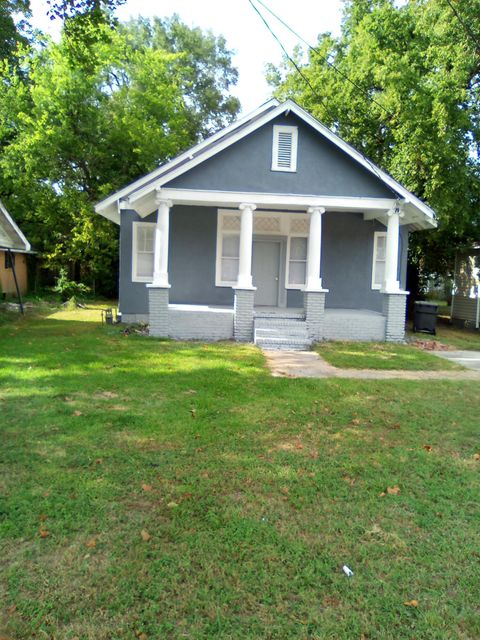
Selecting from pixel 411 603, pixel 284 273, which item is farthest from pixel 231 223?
pixel 411 603

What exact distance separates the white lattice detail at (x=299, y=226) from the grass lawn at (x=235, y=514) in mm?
8460

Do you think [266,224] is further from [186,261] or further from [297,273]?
[186,261]

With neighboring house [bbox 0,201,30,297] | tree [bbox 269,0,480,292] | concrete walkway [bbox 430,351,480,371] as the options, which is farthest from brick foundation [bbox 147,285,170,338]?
tree [bbox 269,0,480,292]

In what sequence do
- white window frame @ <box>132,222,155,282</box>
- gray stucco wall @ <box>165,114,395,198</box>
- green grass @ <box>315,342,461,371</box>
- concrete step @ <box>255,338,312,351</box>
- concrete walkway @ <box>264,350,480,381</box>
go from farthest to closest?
white window frame @ <box>132,222,155,282</box>, gray stucco wall @ <box>165,114,395,198</box>, concrete step @ <box>255,338,312,351</box>, green grass @ <box>315,342,461,371</box>, concrete walkway @ <box>264,350,480,381</box>

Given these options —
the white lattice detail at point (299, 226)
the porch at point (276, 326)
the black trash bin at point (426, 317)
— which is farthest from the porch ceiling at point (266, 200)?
the black trash bin at point (426, 317)

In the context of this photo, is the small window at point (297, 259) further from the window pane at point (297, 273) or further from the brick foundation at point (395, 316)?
the brick foundation at point (395, 316)

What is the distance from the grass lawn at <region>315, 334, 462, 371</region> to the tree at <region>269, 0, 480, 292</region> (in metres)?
6.47

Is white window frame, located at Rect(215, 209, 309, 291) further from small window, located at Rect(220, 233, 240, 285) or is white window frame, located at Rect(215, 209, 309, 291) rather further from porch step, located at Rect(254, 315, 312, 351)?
porch step, located at Rect(254, 315, 312, 351)

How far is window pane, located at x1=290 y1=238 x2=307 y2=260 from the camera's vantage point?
1455 cm

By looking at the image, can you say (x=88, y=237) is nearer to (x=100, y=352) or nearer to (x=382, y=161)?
(x=382, y=161)

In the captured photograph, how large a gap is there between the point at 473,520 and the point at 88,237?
77.3 ft

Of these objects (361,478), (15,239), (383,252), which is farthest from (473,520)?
(15,239)

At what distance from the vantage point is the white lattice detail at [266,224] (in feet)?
47.5

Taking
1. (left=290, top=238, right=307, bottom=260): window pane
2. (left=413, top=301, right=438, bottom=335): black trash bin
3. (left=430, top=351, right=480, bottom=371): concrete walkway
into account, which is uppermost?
(left=290, top=238, right=307, bottom=260): window pane
